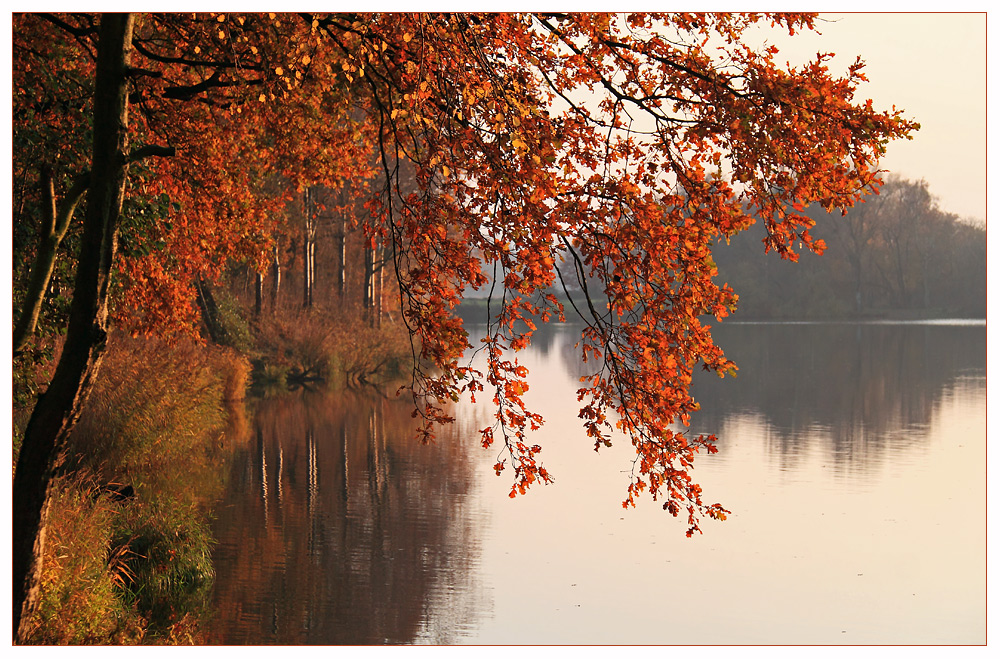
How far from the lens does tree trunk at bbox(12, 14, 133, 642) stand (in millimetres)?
6406

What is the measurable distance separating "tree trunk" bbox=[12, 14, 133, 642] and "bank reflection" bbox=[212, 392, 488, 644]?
10.4 feet

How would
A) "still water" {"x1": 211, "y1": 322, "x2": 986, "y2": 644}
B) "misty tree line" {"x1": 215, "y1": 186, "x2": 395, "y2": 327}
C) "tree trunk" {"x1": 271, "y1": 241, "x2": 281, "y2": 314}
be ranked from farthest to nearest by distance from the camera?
"misty tree line" {"x1": 215, "y1": 186, "x2": 395, "y2": 327} → "tree trunk" {"x1": 271, "y1": 241, "x2": 281, "y2": 314} → "still water" {"x1": 211, "y1": 322, "x2": 986, "y2": 644}

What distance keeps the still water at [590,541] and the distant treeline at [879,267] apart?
43.2m

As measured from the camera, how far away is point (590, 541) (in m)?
13.7

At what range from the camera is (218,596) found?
1045 centimetres

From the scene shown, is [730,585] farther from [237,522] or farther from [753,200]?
[753,200]

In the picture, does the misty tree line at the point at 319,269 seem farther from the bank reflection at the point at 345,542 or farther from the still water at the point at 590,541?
the bank reflection at the point at 345,542

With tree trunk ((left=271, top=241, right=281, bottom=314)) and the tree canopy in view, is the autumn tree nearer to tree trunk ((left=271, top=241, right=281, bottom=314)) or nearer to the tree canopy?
the tree canopy

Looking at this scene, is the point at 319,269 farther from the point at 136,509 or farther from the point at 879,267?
the point at 879,267

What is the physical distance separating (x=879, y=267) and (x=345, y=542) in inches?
2331

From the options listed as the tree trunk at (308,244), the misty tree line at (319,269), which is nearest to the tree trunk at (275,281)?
the misty tree line at (319,269)

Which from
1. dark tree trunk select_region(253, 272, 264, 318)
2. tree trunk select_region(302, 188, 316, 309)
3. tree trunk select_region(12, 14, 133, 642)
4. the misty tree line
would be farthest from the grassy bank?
tree trunk select_region(302, 188, 316, 309)

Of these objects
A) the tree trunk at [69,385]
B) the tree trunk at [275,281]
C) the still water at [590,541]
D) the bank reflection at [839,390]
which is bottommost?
the still water at [590,541]

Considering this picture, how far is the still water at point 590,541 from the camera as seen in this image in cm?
1070
